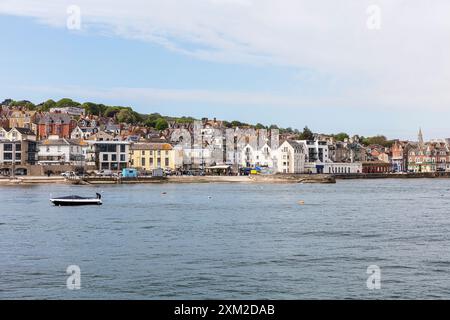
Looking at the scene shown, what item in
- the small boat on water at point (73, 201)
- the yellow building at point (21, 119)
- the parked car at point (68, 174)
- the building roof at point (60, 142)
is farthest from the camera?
the yellow building at point (21, 119)

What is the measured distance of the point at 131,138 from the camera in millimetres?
152500

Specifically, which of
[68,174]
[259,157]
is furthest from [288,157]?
[68,174]

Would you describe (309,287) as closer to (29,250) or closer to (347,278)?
(347,278)

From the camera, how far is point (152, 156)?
13450cm

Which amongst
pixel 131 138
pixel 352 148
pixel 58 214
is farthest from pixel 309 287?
pixel 352 148

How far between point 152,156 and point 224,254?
345ft

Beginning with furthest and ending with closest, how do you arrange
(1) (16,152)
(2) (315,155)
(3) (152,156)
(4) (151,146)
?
(2) (315,155)
(4) (151,146)
(3) (152,156)
(1) (16,152)

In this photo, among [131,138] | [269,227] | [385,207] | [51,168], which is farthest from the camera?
[131,138]

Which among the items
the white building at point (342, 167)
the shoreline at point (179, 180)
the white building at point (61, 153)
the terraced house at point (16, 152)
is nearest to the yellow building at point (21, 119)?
the white building at point (61, 153)

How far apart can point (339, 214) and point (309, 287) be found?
28.6 m

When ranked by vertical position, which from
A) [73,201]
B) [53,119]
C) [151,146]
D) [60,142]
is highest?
[53,119]

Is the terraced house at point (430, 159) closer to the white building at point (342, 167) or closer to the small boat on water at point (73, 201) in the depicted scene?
the white building at point (342, 167)

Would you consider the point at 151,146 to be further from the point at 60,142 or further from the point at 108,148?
the point at 60,142

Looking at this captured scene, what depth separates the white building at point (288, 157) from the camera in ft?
471
